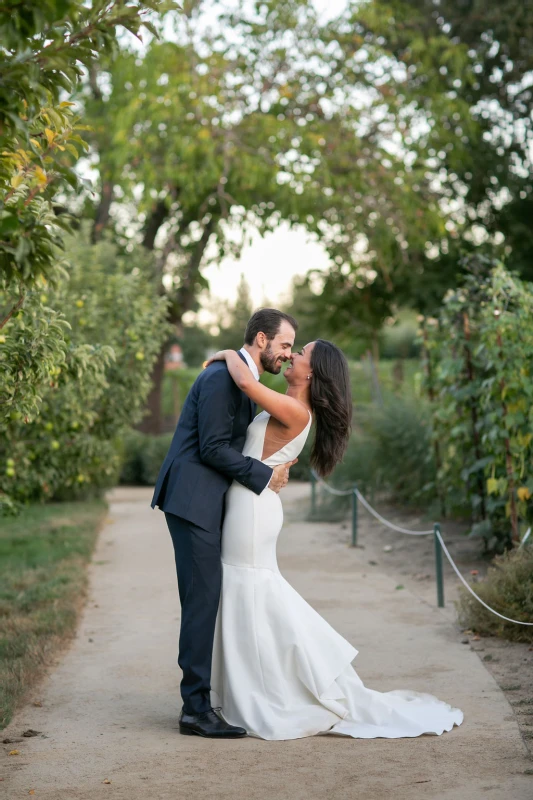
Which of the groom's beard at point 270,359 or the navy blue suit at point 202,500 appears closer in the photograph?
the navy blue suit at point 202,500

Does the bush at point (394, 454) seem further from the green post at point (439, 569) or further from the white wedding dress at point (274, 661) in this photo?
the white wedding dress at point (274, 661)

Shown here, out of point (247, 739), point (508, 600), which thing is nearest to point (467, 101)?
point (508, 600)

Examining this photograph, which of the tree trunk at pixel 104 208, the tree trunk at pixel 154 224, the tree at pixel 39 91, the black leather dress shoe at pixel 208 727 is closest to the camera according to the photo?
the tree at pixel 39 91

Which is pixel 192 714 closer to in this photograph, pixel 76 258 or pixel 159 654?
pixel 159 654

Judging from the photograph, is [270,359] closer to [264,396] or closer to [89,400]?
[264,396]

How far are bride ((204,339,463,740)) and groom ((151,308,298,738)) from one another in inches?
3.5

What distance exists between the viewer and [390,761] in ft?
14.0

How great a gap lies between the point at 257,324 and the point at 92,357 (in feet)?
6.78

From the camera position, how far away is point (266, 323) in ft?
15.9

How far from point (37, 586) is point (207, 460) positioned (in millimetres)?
4235

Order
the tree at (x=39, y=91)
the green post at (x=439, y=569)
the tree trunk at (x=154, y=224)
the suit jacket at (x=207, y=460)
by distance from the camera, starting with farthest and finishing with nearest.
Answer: the tree trunk at (x=154, y=224) → the green post at (x=439, y=569) → the suit jacket at (x=207, y=460) → the tree at (x=39, y=91)

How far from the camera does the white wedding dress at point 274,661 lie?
4.71m

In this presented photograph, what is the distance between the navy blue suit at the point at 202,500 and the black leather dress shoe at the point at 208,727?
3cm

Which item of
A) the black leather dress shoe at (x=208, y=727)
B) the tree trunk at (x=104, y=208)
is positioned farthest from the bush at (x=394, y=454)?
the tree trunk at (x=104, y=208)
